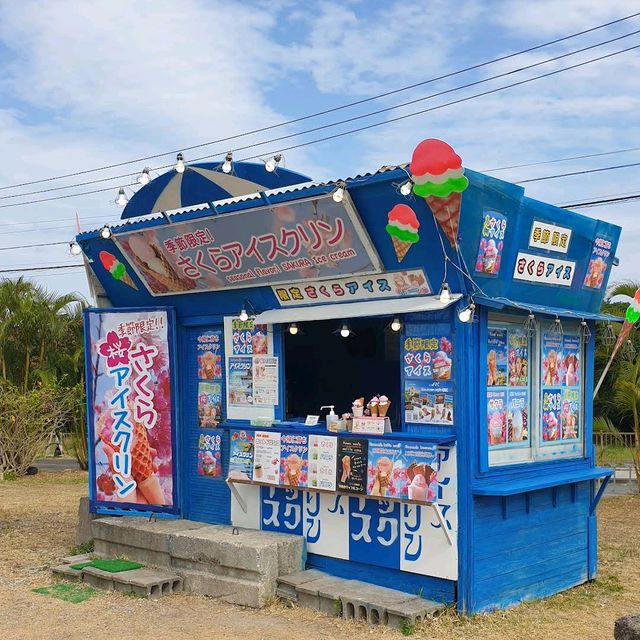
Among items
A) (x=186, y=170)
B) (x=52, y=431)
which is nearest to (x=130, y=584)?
(x=186, y=170)

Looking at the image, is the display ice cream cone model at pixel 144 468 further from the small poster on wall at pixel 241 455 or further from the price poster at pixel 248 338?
the price poster at pixel 248 338

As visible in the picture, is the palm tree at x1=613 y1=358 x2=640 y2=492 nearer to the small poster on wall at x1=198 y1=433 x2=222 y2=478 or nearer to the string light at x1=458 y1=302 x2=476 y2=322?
the small poster on wall at x1=198 y1=433 x2=222 y2=478

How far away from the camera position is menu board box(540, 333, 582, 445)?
26.5ft

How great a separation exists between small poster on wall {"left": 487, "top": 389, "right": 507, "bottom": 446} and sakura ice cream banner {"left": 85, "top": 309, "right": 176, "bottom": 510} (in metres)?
3.63

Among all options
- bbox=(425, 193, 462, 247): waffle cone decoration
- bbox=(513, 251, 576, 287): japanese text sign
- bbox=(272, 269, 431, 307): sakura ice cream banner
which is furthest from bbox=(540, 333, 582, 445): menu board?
bbox=(425, 193, 462, 247): waffle cone decoration

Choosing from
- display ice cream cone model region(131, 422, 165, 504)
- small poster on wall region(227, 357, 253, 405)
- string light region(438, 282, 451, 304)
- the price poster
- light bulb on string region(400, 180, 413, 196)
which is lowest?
display ice cream cone model region(131, 422, 165, 504)

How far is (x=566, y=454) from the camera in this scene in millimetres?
8336

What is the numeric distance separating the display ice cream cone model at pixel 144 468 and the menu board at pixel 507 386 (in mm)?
3889

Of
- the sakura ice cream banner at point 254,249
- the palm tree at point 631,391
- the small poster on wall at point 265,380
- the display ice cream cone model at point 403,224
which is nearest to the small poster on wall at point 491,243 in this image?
the display ice cream cone model at point 403,224

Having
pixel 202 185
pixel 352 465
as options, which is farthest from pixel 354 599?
pixel 202 185

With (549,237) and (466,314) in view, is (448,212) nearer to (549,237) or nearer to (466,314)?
(466,314)

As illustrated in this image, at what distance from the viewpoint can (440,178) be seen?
6.46 m

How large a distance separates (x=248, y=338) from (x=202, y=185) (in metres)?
1.60

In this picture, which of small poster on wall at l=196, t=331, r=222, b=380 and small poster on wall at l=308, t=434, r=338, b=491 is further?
small poster on wall at l=196, t=331, r=222, b=380
